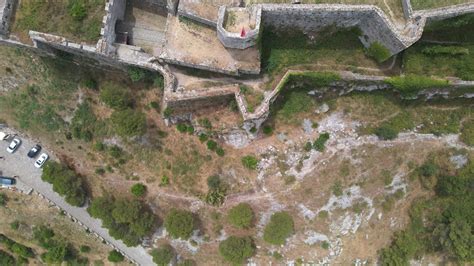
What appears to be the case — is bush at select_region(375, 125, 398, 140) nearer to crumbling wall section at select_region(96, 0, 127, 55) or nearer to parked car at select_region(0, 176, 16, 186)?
crumbling wall section at select_region(96, 0, 127, 55)

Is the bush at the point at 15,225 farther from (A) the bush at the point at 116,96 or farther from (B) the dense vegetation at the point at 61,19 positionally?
(B) the dense vegetation at the point at 61,19

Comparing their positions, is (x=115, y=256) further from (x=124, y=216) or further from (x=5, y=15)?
(x=5, y=15)

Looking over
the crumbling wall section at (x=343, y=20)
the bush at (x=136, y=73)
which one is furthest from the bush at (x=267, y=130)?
A: the bush at (x=136, y=73)

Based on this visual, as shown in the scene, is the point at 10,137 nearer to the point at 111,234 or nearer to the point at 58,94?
the point at 58,94

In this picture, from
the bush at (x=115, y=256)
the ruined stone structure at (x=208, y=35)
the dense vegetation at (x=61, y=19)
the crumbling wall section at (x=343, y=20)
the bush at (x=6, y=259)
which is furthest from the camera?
the bush at (x=6, y=259)

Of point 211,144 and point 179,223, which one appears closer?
point 211,144

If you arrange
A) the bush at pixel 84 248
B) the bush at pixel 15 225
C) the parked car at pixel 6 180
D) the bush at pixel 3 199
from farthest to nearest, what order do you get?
1. the bush at pixel 84 248
2. the bush at pixel 15 225
3. the bush at pixel 3 199
4. the parked car at pixel 6 180

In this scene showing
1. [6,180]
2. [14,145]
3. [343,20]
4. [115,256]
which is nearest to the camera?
[343,20]

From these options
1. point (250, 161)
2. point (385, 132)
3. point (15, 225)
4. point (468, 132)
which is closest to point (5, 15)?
point (250, 161)
